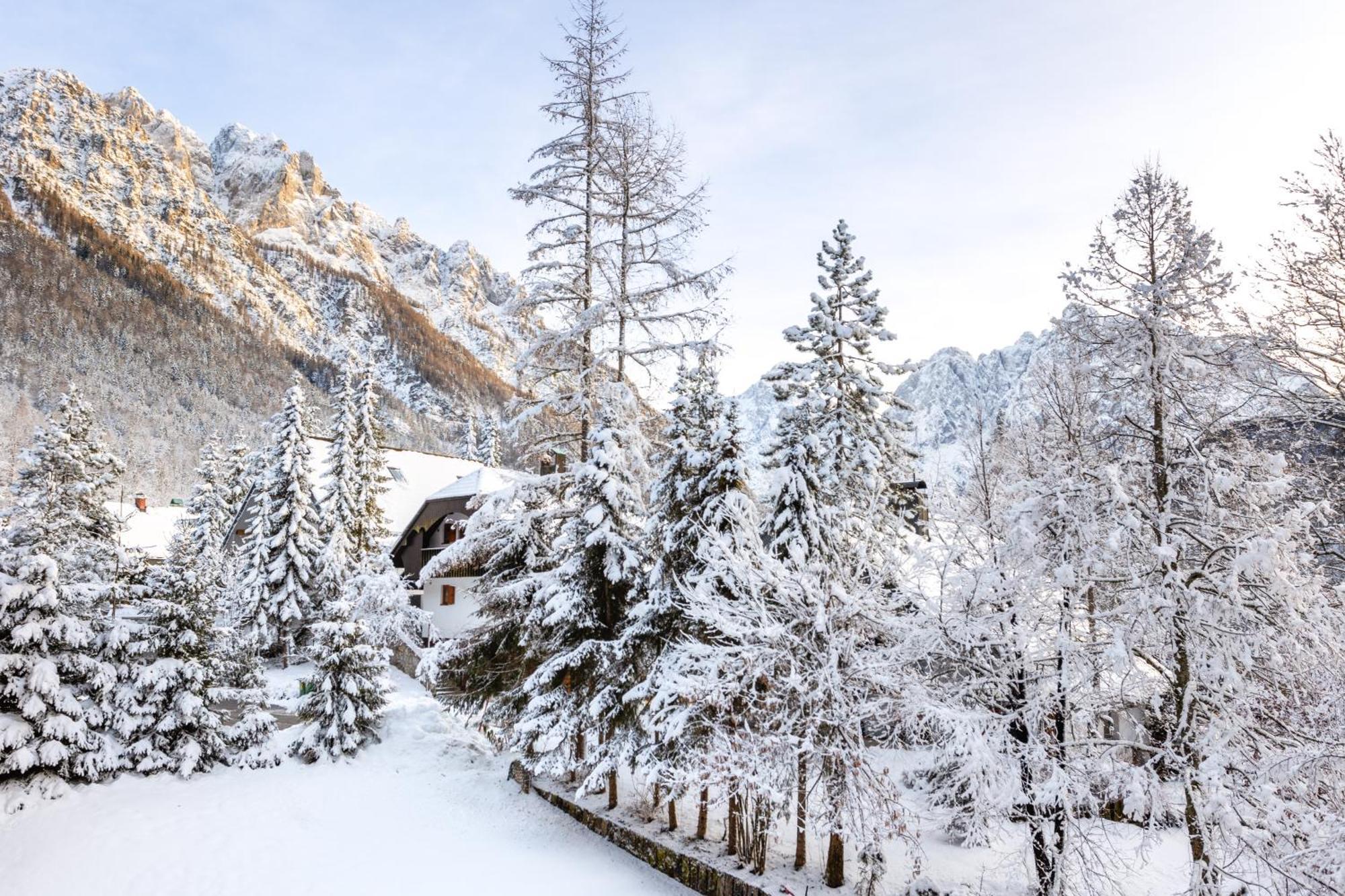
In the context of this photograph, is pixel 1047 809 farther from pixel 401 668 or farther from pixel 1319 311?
pixel 401 668

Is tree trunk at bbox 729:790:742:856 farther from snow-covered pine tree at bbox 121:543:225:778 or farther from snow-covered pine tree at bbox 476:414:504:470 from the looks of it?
snow-covered pine tree at bbox 476:414:504:470

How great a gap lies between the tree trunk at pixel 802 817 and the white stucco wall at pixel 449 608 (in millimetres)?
21047

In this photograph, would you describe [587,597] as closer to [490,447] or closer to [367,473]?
[367,473]

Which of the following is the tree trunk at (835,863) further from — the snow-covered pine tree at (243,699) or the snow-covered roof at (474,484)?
the snow-covered roof at (474,484)

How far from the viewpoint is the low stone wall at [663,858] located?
11.1 metres

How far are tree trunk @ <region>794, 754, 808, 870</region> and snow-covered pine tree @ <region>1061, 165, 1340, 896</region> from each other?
4.44 m

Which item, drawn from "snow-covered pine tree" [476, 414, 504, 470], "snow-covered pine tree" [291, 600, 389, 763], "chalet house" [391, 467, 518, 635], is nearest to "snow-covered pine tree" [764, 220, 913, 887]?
"snow-covered pine tree" [291, 600, 389, 763]

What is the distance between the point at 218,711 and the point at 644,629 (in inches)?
610

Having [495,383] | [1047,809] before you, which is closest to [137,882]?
[1047,809]

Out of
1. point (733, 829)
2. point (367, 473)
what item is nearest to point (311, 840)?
point (733, 829)

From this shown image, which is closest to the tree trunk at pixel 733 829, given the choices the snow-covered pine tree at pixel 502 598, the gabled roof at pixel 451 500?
the snow-covered pine tree at pixel 502 598

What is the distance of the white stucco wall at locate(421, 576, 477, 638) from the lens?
3060 cm

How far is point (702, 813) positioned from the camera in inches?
505

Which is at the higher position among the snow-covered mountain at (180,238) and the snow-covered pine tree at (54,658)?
the snow-covered mountain at (180,238)
